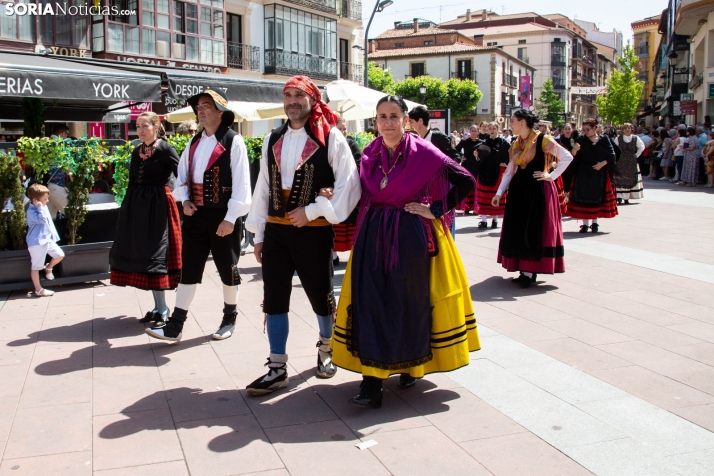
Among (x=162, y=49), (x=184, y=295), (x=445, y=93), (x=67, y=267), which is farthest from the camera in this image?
(x=445, y=93)

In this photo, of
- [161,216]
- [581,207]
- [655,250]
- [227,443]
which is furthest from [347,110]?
[227,443]

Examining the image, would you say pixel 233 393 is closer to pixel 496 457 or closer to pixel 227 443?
pixel 227 443

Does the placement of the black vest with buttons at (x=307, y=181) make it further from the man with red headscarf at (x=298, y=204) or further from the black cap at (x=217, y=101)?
the black cap at (x=217, y=101)

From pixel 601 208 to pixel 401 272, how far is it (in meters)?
8.27

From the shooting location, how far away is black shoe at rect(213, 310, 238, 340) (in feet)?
17.9

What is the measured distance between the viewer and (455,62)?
218 feet

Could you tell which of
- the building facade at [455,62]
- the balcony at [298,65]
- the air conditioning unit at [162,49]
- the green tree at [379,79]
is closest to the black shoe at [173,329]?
the air conditioning unit at [162,49]

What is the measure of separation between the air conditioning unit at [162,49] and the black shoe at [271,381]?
76.7ft

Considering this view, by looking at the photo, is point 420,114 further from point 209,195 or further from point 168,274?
point 168,274

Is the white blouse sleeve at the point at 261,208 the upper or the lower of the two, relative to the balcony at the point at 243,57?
lower

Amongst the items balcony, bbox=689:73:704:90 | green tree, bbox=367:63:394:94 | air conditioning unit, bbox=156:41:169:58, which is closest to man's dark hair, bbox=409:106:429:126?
air conditioning unit, bbox=156:41:169:58

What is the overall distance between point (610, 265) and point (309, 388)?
519cm

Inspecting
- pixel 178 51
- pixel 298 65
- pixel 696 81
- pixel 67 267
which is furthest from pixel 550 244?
pixel 696 81

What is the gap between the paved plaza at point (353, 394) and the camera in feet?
11.0
